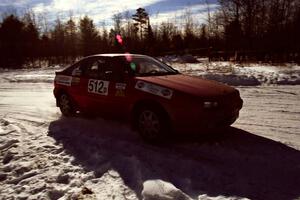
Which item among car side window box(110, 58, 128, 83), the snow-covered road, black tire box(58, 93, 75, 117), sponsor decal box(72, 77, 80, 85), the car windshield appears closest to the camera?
the snow-covered road

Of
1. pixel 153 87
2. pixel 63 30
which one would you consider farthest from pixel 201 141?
pixel 63 30

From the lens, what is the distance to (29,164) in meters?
4.54

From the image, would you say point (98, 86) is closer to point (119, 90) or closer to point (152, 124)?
point (119, 90)

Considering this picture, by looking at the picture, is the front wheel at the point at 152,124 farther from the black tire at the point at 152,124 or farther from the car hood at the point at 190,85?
the car hood at the point at 190,85

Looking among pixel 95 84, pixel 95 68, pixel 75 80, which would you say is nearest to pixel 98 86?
pixel 95 84

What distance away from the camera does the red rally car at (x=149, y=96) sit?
4.74 m

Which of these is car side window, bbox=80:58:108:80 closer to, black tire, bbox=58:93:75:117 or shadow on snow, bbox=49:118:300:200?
black tire, bbox=58:93:75:117

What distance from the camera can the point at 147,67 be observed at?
6.02 meters

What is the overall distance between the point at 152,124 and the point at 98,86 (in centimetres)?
159

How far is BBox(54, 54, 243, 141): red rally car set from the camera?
4.74 m

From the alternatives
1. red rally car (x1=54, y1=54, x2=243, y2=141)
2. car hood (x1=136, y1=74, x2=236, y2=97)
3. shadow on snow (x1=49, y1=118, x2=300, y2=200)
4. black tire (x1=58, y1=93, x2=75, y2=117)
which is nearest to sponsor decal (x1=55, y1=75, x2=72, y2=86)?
red rally car (x1=54, y1=54, x2=243, y2=141)

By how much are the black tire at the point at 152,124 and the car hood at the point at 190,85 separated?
0.47 m

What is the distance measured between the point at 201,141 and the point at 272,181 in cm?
158

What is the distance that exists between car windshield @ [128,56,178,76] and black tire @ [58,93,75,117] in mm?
1986
